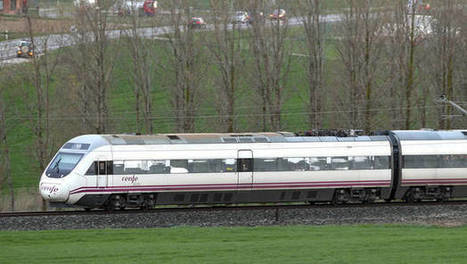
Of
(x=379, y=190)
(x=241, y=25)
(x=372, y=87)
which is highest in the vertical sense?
(x=241, y=25)

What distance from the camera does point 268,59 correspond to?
56188 millimetres

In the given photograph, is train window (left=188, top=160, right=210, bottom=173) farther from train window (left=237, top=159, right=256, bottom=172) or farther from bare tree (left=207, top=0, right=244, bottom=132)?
bare tree (left=207, top=0, right=244, bottom=132)

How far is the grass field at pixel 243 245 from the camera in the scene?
78.3ft

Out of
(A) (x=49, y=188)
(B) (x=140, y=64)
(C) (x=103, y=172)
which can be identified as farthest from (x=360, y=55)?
(A) (x=49, y=188)

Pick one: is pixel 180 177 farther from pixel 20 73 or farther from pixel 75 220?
pixel 20 73

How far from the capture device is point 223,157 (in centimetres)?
3716

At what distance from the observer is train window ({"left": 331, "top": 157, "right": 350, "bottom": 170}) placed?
3909 centimetres

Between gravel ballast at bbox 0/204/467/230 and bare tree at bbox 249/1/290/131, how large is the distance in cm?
1826

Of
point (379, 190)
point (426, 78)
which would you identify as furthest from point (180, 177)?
point (426, 78)

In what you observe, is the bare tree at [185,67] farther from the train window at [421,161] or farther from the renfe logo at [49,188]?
the renfe logo at [49,188]

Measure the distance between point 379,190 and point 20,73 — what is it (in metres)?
28.3

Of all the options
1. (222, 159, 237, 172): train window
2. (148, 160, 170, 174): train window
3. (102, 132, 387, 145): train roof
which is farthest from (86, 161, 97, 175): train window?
(222, 159, 237, 172): train window

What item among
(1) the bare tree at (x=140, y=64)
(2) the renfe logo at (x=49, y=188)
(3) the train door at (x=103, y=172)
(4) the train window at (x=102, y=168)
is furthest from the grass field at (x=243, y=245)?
(1) the bare tree at (x=140, y=64)

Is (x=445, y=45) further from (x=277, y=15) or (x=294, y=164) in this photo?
(x=294, y=164)
